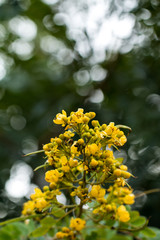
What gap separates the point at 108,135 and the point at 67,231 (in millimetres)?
397

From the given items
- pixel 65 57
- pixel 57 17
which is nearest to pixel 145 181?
pixel 65 57

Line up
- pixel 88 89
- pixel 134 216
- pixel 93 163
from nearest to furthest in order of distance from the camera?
pixel 93 163, pixel 134 216, pixel 88 89

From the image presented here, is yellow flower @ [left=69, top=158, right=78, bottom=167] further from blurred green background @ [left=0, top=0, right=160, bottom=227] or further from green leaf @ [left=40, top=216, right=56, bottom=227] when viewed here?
blurred green background @ [left=0, top=0, right=160, bottom=227]

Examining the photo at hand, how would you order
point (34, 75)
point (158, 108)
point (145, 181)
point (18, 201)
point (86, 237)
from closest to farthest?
point (86, 237) → point (145, 181) → point (158, 108) → point (34, 75) → point (18, 201)

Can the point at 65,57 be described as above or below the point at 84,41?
above

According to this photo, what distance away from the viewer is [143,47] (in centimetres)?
283

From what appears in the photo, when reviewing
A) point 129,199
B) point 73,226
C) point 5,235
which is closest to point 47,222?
point 73,226

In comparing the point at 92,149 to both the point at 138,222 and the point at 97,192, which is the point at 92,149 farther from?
the point at 138,222

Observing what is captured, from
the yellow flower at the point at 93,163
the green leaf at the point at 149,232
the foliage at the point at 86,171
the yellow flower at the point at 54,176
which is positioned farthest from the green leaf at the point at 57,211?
the green leaf at the point at 149,232

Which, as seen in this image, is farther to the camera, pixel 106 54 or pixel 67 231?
pixel 106 54

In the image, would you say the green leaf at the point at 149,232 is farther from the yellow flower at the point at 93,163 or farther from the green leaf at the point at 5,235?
the green leaf at the point at 5,235

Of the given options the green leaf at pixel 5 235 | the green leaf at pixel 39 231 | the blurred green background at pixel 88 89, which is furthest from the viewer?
the blurred green background at pixel 88 89

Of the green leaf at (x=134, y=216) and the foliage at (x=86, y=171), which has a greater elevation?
the foliage at (x=86, y=171)

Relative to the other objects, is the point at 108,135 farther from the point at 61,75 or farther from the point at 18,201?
the point at 18,201
